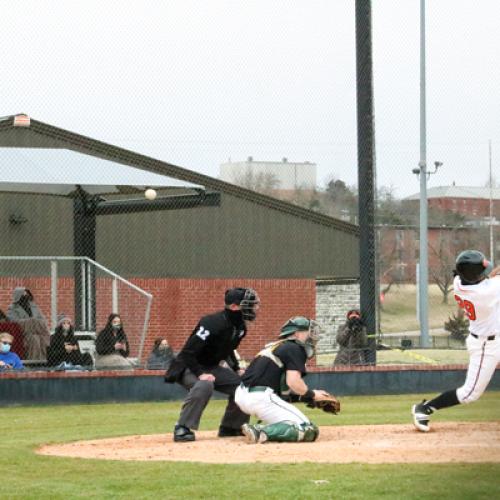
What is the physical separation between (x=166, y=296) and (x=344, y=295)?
4432 millimetres

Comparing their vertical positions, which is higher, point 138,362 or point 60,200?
point 60,200


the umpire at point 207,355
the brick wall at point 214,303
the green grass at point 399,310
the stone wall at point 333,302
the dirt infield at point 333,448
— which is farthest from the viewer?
the green grass at point 399,310

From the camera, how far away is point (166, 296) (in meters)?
23.8

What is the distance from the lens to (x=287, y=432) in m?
10.5

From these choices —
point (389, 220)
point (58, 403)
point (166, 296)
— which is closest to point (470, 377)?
point (58, 403)

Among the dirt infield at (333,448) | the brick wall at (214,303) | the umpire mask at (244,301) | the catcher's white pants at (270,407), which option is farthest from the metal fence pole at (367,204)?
the catcher's white pants at (270,407)

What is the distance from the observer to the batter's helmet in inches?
411

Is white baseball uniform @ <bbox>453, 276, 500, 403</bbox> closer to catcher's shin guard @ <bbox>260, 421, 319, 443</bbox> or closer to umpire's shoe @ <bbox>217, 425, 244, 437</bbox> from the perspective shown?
catcher's shin guard @ <bbox>260, 421, 319, 443</bbox>

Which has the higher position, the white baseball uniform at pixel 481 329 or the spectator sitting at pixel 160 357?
the white baseball uniform at pixel 481 329

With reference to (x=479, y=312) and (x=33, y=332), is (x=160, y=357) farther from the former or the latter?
(x=479, y=312)

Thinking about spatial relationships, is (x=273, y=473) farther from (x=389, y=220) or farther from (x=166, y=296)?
(x=389, y=220)

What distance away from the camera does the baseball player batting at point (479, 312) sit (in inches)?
412

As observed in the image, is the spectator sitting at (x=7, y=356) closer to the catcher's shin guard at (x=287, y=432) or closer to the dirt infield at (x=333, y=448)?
the dirt infield at (x=333, y=448)

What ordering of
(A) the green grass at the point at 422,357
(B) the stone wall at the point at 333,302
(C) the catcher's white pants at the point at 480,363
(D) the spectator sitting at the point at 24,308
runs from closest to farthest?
(C) the catcher's white pants at the point at 480,363, (D) the spectator sitting at the point at 24,308, (A) the green grass at the point at 422,357, (B) the stone wall at the point at 333,302
